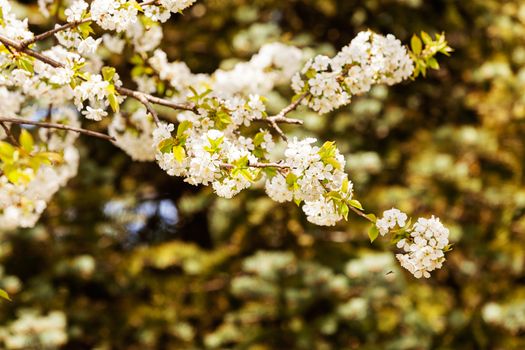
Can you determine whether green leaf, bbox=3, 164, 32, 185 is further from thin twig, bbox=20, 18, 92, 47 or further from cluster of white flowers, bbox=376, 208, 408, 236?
cluster of white flowers, bbox=376, 208, 408, 236

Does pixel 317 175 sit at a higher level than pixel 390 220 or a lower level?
higher

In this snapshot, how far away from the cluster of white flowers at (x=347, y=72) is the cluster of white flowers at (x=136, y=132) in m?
0.60

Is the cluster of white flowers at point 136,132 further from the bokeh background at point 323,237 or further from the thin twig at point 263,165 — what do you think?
the bokeh background at point 323,237

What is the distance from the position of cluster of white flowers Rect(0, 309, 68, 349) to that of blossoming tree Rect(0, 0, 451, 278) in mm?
1218

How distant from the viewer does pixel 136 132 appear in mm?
2295

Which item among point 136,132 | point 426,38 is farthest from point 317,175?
point 136,132

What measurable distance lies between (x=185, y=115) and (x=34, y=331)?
2.00 m

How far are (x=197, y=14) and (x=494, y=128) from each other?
2.18m

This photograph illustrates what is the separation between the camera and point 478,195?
13.8 feet

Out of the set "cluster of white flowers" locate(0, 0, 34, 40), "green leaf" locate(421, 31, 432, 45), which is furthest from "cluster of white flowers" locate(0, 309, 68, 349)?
"green leaf" locate(421, 31, 432, 45)

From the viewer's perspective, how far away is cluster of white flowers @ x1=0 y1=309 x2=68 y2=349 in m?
3.49

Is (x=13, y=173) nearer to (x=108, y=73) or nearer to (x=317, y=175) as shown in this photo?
(x=108, y=73)

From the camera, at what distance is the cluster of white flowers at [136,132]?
230cm

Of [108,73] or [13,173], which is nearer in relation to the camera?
[13,173]
